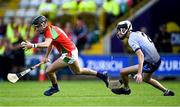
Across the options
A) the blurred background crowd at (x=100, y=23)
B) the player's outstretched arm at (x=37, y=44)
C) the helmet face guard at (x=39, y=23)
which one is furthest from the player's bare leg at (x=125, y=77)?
the blurred background crowd at (x=100, y=23)

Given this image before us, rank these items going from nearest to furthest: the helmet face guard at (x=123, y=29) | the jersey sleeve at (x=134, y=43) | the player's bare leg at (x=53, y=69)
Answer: the jersey sleeve at (x=134, y=43), the helmet face guard at (x=123, y=29), the player's bare leg at (x=53, y=69)

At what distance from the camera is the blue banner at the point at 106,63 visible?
27.5 metres

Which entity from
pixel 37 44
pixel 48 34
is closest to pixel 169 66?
pixel 48 34

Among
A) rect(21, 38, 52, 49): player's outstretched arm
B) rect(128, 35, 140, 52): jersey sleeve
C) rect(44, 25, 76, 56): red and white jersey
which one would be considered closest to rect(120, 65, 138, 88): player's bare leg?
rect(128, 35, 140, 52): jersey sleeve

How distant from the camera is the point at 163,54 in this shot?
89.7ft

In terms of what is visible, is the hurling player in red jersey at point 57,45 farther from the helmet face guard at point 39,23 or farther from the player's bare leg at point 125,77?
the player's bare leg at point 125,77

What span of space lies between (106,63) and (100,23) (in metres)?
3.45

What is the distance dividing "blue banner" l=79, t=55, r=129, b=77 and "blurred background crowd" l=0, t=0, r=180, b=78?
1226mm

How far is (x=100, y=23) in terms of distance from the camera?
30656 millimetres

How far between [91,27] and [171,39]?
3494 millimetres

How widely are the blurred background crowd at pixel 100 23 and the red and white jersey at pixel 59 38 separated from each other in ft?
34.2

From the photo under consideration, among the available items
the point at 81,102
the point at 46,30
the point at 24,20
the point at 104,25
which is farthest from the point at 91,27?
the point at 81,102

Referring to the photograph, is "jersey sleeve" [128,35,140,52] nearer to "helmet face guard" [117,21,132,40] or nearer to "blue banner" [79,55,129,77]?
"helmet face guard" [117,21,132,40]

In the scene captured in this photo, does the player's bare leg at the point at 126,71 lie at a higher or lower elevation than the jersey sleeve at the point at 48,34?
lower
